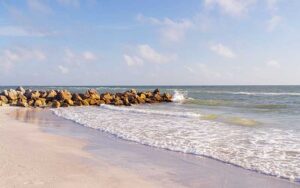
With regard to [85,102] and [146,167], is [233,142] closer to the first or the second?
[146,167]

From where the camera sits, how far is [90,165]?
7031 millimetres

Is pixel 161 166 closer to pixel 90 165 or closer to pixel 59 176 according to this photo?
pixel 90 165

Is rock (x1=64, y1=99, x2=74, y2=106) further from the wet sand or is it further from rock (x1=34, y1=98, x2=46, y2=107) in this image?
the wet sand

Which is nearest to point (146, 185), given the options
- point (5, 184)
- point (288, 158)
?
point (5, 184)

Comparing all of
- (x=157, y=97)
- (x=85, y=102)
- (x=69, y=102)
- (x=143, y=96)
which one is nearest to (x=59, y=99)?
(x=69, y=102)

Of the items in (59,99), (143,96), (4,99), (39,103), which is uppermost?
(143,96)

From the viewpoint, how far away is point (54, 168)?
6652 mm

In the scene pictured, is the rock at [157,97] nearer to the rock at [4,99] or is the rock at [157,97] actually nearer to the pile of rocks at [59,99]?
the pile of rocks at [59,99]

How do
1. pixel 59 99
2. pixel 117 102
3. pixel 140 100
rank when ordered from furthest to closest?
pixel 140 100, pixel 117 102, pixel 59 99

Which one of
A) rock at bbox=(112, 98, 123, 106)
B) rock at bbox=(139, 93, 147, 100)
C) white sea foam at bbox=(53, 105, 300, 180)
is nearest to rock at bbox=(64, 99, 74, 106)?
rock at bbox=(112, 98, 123, 106)

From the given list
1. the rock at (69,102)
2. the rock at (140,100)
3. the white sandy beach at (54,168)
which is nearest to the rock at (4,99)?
the rock at (69,102)

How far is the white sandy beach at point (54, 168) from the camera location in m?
5.74

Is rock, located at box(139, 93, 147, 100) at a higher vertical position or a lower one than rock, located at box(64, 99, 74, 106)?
higher

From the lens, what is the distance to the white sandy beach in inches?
226
